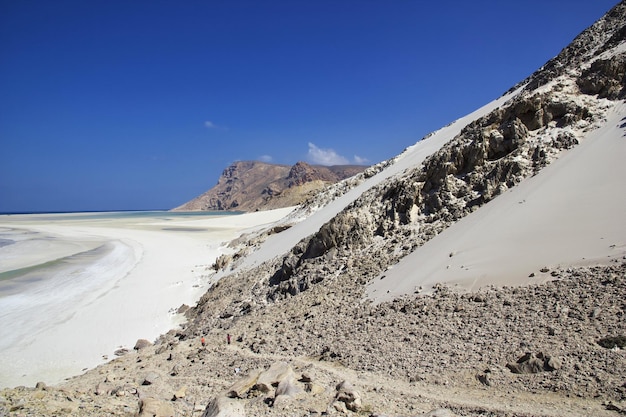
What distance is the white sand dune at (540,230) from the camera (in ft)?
21.9

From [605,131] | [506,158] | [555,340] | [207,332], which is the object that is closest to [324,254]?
[207,332]

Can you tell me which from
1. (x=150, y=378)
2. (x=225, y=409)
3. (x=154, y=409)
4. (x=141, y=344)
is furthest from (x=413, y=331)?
(x=141, y=344)

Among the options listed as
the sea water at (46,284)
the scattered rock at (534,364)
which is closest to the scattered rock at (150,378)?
the sea water at (46,284)

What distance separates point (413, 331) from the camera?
645cm

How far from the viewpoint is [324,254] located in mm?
11195

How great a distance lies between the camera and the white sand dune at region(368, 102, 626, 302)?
6668 mm

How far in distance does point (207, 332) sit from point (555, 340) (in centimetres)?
811

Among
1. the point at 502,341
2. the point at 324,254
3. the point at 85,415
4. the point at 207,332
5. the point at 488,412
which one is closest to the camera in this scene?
the point at 488,412

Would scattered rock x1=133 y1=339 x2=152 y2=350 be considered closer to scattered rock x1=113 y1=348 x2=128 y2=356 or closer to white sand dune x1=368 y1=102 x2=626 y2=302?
scattered rock x1=113 y1=348 x2=128 y2=356

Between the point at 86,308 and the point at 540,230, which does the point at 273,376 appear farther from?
the point at 86,308

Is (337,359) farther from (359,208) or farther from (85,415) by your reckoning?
(359,208)

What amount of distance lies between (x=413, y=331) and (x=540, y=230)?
3.51 metres

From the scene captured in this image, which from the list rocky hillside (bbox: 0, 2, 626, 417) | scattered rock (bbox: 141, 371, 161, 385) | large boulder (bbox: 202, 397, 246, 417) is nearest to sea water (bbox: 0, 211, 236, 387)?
scattered rock (bbox: 141, 371, 161, 385)

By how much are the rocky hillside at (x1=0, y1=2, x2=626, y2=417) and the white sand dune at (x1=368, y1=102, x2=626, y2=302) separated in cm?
30
